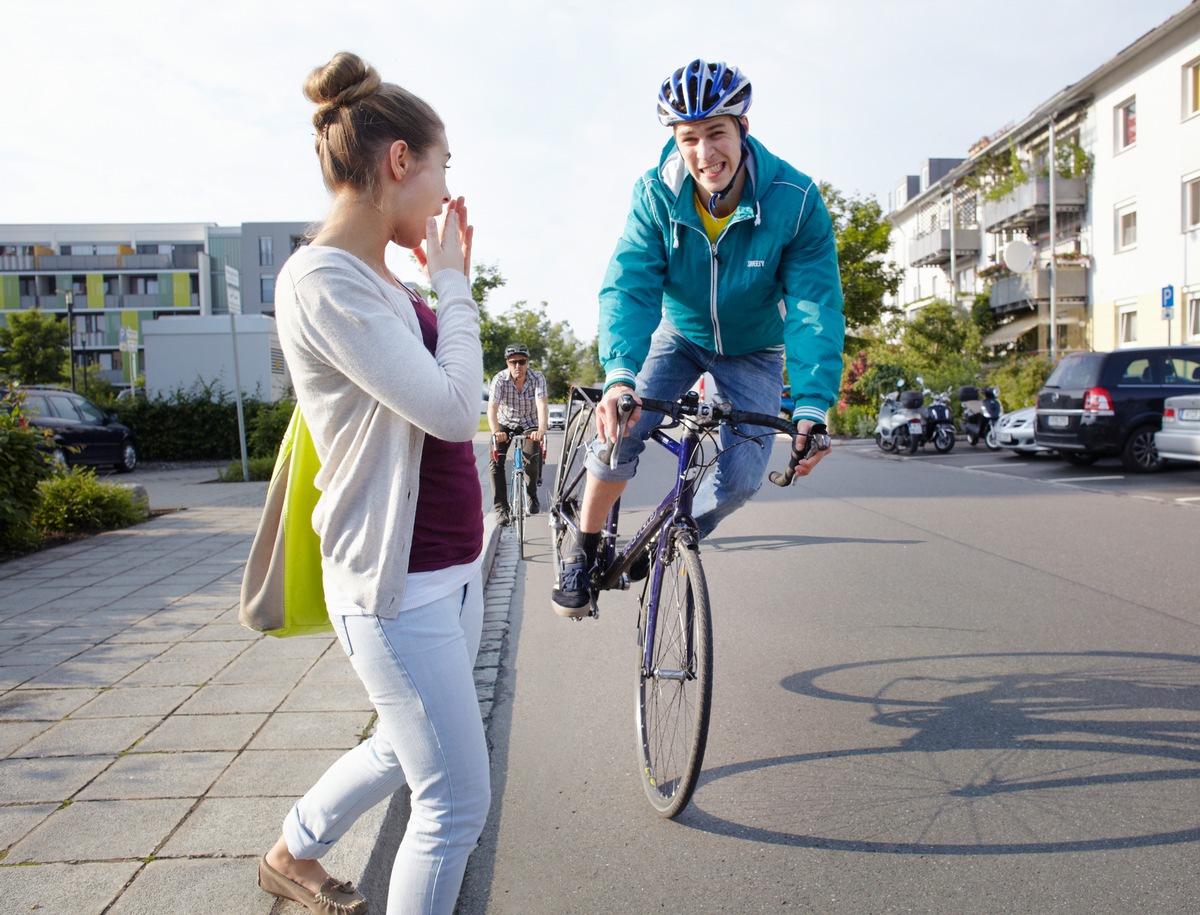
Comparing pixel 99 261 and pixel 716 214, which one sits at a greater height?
pixel 99 261

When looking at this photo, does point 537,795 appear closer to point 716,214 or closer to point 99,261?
point 716,214

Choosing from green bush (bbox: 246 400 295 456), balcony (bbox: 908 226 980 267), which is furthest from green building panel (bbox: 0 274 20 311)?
green bush (bbox: 246 400 295 456)

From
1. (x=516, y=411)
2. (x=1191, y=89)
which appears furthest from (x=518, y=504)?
(x=1191, y=89)

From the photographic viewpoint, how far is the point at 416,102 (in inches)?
81.9

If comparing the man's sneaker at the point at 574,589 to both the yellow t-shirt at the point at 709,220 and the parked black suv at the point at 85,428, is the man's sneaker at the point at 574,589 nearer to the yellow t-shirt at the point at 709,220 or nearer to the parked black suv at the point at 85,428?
the yellow t-shirt at the point at 709,220

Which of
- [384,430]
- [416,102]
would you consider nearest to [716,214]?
[416,102]

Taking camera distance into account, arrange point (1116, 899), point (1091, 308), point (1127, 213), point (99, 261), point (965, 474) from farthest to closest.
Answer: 1. point (99, 261)
2. point (1091, 308)
3. point (1127, 213)
4. point (965, 474)
5. point (1116, 899)

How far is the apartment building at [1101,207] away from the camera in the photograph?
86.1ft

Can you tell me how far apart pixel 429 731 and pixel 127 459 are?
69.0 feet

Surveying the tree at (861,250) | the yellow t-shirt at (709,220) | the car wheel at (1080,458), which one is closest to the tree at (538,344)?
the tree at (861,250)

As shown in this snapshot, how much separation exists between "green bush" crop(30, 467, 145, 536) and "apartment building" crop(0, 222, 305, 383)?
237 feet

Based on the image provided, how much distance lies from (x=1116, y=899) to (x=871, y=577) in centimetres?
455

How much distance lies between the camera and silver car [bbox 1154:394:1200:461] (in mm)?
13133

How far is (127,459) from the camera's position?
20844 millimetres
